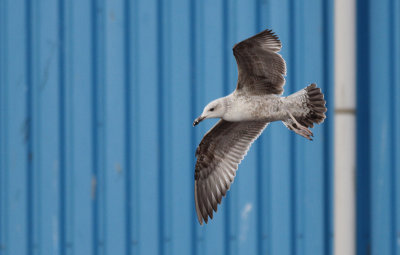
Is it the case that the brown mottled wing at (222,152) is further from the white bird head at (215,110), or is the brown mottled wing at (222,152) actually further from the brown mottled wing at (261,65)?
the white bird head at (215,110)

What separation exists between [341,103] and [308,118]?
0.88 meters

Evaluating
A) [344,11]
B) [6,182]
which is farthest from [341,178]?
[6,182]

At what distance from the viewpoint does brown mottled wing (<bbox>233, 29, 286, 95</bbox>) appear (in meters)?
0.91

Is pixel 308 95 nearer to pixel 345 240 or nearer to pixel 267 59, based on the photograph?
pixel 267 59

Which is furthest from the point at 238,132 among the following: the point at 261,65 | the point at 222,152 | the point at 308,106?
the point at 308,106

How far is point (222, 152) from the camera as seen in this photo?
4.40ft

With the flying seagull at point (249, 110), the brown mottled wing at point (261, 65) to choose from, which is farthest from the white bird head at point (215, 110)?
the brown mottled wing at point (261, 65)

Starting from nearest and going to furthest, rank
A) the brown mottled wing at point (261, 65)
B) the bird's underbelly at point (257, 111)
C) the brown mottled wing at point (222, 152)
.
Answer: the bird's underbelly at point (257, 111)
the brown mottled wing at point (261, 65)
the brown mottled wing at point (222, 152)

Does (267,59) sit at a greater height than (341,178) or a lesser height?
greater

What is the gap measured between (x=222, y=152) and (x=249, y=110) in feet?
1.85

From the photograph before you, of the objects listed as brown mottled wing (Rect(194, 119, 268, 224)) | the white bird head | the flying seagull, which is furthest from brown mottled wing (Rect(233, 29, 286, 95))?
brown mottled wing (Rect(194, 119, 268, 224))

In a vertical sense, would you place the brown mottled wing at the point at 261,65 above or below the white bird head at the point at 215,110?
above

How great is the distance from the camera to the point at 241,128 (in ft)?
4.23

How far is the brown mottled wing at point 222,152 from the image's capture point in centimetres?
125
